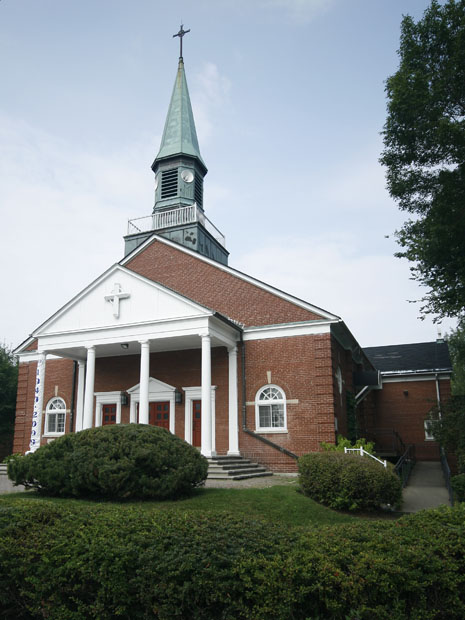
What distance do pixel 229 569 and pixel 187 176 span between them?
24631 mm

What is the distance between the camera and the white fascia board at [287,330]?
19.1 metres

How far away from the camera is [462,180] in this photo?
1605 centimetres

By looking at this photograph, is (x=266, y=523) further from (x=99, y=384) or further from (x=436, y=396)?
(x=436, y=396)

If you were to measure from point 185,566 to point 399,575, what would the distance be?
1.95 meters

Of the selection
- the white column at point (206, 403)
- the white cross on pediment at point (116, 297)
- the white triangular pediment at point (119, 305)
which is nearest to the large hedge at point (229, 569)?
the white column at point (206, 403)

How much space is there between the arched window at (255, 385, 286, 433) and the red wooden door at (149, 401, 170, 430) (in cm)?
404

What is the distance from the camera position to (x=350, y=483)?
11922 millimetres

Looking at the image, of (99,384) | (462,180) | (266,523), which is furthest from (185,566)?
(99,384)

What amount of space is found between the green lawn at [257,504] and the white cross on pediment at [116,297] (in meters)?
8.28

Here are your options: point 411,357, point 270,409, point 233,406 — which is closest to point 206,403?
point 233,406

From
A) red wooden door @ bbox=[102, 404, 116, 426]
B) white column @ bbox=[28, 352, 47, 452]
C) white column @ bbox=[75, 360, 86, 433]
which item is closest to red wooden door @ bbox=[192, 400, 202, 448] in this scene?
red wooden door @ bbox=[102, 404, 116, 426]

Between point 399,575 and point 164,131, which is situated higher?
point 164,131

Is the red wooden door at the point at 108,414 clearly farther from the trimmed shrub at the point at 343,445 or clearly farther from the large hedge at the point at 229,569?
the large hedge at the point at 229,569

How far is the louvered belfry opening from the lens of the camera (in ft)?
89.5
